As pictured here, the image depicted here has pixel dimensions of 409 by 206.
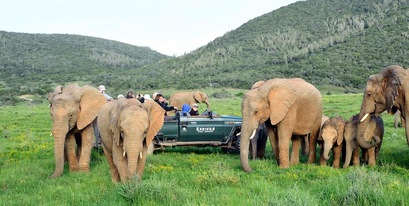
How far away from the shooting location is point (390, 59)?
239 feet

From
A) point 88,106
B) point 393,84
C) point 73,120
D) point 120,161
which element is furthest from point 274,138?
point 73,120

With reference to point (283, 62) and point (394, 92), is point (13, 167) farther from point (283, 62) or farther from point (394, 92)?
point (283, 62)

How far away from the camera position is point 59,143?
11.2 metres

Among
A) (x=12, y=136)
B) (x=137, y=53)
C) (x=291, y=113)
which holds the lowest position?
(x=12, y=136)

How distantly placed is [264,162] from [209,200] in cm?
513

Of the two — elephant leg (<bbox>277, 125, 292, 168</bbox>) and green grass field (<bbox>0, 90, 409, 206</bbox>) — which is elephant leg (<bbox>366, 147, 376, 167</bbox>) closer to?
green grass field (<bbox>0, 90, 409, 206</bbox>)

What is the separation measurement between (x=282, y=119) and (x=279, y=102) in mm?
482

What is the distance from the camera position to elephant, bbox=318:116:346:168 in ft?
37.9

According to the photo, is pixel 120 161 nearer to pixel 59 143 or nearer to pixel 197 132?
pixel 59 143

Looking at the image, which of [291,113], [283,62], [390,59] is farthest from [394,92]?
[283,62]

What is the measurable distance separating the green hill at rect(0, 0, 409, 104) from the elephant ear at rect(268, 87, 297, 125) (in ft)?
176

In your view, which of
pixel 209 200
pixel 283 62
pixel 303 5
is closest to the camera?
pixel 209 200

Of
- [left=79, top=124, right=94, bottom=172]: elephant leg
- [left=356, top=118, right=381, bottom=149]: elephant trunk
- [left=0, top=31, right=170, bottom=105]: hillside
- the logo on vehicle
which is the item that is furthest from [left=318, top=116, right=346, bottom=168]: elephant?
[left=0, top=31, right=170, bottom=105]: hillside

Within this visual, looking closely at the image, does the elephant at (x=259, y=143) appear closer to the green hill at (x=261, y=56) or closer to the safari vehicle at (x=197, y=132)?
the safari vehicle at (x=197, y=132)
